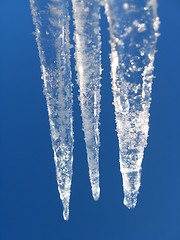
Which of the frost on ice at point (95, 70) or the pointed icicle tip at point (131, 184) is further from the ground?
the frost on ice at point (95, 70)

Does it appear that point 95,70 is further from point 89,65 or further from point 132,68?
point 132,68

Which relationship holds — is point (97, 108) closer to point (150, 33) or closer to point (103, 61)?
point (150, 33)

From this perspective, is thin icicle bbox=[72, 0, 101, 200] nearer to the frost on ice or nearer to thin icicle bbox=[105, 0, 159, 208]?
the frost on ice

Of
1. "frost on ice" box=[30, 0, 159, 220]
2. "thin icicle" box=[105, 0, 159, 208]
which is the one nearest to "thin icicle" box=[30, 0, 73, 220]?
"frost on ice" box=[30, 0, 159, 220]

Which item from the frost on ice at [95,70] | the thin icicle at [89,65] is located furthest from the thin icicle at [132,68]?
the thin icicle at [89,65]

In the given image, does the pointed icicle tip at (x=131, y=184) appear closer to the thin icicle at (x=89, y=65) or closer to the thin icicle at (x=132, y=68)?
the thin icicle at (x=132, y=68)

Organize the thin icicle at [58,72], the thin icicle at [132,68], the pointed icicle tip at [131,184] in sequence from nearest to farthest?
the thin icicle at [132,68], the thin icicle at [58,72], the pointed icicle tip at [131,184]

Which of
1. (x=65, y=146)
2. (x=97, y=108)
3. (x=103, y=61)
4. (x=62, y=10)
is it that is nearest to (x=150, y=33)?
(x=62, y=10)

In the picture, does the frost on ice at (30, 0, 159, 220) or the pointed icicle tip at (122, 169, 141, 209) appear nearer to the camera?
the frost on ice at (30, 0, 159, 220)
